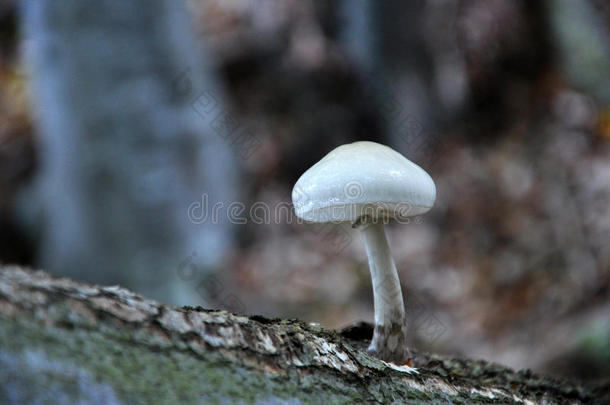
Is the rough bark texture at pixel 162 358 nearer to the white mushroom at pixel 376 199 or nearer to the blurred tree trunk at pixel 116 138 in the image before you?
the white mushroom at pixel 376 199

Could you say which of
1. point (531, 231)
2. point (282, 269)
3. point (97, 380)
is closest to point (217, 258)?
point (282, 269)

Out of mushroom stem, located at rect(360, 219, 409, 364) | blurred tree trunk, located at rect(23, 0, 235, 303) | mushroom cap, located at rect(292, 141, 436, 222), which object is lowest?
mushroom stem, located at rect(360, 219, 409, 364)

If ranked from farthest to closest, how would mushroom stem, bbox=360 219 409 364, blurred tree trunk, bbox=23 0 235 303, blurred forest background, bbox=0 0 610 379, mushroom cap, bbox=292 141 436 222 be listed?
blurred forest background, bbox=0 0 610 379
blurred tree trunk, bbox=23 0 235 303
mushroom stem, bbox=360 219 409 364
mushroom cap, bbox=292 141 436 222

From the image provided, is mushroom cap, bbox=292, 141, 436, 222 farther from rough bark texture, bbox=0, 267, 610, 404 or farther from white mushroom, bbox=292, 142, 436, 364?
rough bark texture, bbox=0, 267, 610, 404

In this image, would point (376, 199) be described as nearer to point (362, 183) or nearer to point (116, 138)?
point (362, 183)

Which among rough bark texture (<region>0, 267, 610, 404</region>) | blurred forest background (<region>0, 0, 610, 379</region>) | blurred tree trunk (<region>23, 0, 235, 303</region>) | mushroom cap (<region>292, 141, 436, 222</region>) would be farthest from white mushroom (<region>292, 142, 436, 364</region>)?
blurred tree trunk (<region>23, 0, 235, 303</region>)

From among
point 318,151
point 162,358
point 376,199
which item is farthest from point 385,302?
point 318,151

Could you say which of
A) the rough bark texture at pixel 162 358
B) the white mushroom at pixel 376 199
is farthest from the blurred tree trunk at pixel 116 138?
the rough bark texture at pixel 162 358
